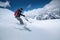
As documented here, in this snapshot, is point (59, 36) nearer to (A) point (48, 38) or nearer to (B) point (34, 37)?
(A) point (48, 38)

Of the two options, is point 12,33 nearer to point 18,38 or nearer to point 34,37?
point 18,38

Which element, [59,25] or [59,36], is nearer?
[59,36]

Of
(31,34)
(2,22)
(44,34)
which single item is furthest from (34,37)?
(2,22)

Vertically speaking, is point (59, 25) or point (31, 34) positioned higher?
point (59, 25)

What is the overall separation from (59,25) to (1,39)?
2.40 m

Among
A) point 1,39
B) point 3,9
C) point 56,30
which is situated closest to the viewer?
point 1,39

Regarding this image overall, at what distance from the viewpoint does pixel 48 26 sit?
3.90 m

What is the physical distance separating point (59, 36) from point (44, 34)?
1.81 ft

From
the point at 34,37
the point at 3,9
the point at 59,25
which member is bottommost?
the point at 34,37


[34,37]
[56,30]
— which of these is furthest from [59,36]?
[34,37]

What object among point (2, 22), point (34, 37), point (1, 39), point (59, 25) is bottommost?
point (1, 39)

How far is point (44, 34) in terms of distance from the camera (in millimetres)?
3342

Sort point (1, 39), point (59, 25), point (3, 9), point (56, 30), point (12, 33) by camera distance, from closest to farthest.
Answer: point (1, 39)
point (12, 33)
point (56, 30)
point (59, 25)
point (3, 9)

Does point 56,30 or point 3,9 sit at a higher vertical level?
point 3,9
